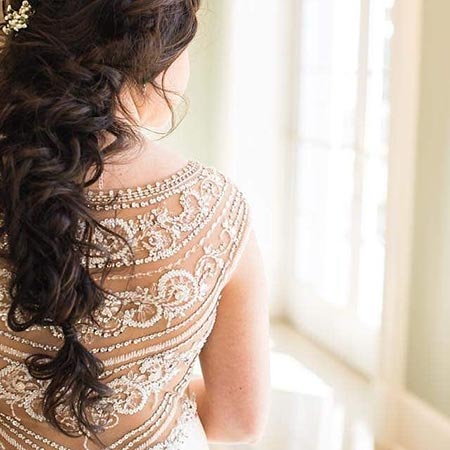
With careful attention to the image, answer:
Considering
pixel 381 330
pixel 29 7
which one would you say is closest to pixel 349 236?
pixel 381 330

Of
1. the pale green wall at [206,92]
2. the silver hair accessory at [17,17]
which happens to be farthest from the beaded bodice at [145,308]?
the pale green wall at [206,92]

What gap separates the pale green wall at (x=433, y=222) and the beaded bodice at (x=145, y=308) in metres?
Result: 1.78

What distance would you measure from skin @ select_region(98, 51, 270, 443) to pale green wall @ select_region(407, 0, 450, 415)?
159 centimetres

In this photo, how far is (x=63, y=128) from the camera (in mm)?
1020

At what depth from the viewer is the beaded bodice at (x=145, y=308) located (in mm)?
1038

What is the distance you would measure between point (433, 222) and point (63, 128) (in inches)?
78.5

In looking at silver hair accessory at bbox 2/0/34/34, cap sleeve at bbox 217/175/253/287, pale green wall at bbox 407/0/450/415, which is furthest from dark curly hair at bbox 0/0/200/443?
pale green wall at bbox 407/0/450/415

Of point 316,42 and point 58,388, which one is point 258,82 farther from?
point 58,388

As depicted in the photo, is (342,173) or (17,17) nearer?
(17,17)

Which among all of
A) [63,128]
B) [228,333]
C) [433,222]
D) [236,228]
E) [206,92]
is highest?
[63,128]

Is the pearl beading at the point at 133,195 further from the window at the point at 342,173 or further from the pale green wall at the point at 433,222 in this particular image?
the window at the point at 342,173

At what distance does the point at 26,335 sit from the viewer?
1.06 metres

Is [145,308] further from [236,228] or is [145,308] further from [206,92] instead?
[206,92]

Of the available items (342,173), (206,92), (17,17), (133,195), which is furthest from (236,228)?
(206,92)
